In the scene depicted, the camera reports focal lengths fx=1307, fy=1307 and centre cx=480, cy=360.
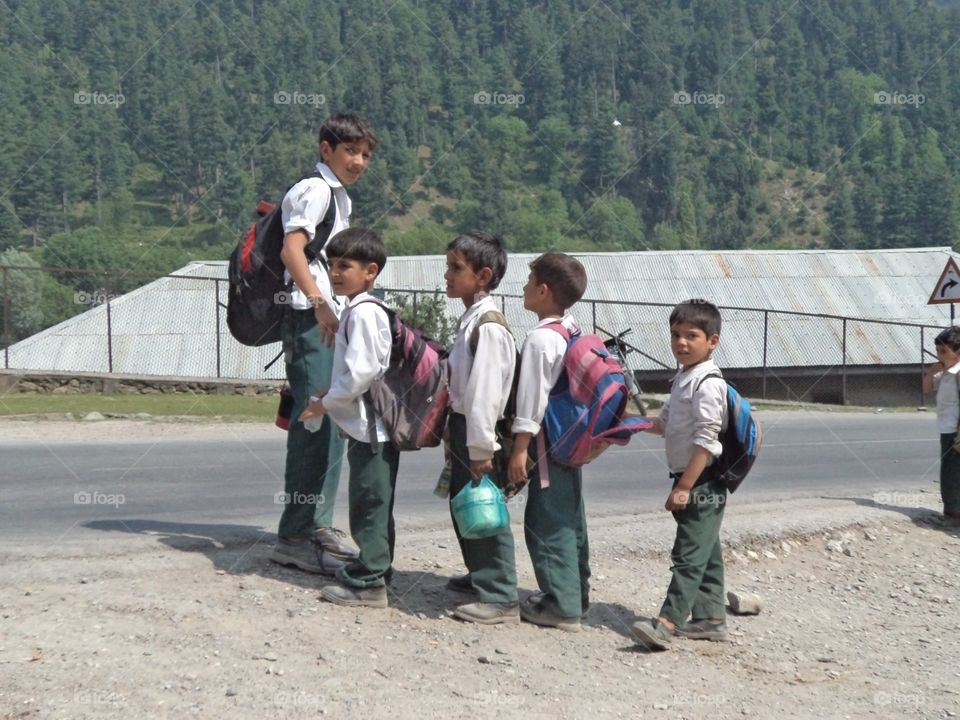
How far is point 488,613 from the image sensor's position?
576 centimetres

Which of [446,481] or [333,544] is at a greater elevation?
[446,481]

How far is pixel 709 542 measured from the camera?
19.9 ft

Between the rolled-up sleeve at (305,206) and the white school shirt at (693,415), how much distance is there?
179 cm

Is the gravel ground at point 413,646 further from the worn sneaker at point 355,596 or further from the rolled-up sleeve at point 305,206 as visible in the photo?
the rolled-up sleeve at point 305,206

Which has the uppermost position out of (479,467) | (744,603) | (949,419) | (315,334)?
(315,334)

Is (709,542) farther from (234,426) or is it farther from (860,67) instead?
(860,67)

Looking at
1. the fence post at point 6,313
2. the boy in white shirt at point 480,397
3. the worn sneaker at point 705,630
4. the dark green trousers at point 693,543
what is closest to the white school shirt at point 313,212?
the boy in white shirt at point 480,397

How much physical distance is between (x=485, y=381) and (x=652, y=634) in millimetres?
1388

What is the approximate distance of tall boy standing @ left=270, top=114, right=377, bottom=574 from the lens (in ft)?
18.8

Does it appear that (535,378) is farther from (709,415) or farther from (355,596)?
(355,596)

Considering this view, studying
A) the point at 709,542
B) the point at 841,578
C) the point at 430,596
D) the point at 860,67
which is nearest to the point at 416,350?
the point at 430,596

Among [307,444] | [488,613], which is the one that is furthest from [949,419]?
[307,444]

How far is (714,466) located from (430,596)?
1.46m

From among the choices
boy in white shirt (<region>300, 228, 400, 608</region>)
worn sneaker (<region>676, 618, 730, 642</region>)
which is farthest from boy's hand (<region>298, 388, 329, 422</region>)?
worn sneaker (<region>676, 618, 730, 642</region>)
